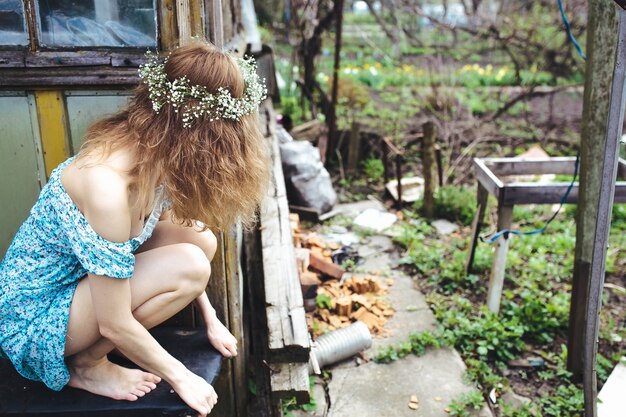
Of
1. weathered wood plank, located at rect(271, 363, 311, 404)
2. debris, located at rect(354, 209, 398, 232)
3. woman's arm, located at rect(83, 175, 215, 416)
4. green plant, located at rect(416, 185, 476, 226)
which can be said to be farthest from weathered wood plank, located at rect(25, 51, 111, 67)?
green plant, located at rect(416, 185, 476, 226)

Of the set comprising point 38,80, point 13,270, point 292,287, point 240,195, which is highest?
point 38,80

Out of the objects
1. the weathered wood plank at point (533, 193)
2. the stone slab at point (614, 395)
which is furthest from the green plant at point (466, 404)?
the weathered wood plank at point (533, 193)

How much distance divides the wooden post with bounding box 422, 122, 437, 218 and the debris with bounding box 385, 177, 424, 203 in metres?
0.37

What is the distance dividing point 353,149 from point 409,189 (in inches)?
37.2

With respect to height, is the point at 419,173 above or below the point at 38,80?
below

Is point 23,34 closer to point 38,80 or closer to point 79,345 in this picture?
point 38,80

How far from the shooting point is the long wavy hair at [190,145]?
190 centimetres

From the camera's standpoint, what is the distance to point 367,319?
394 cm

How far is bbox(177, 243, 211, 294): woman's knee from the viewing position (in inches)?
82.5

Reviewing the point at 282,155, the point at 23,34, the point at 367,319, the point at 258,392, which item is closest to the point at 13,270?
the point at 23,34

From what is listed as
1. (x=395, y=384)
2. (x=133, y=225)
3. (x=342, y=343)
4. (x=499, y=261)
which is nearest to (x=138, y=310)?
(x=133, y=225)

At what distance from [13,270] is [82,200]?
43 centimetres

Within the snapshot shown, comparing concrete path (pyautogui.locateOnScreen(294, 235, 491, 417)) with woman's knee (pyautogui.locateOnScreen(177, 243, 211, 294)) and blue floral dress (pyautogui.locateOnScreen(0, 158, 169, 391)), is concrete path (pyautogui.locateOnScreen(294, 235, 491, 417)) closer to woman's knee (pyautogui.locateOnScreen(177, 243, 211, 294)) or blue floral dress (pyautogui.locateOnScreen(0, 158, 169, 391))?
woman's knee (pyautogui.locateOnScreen(177, 243, 211, 294))

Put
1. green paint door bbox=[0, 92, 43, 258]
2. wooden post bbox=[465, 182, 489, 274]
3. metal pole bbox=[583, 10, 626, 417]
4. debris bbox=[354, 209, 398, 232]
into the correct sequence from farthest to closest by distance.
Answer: debris bbox=[354, 209, 398, 232] < wooden post bbox=[465, 182, 489, 274] < green paint door bbox=[0, 92, 43, 258] < metal pole bbox=[583, 10, 626, 417]
